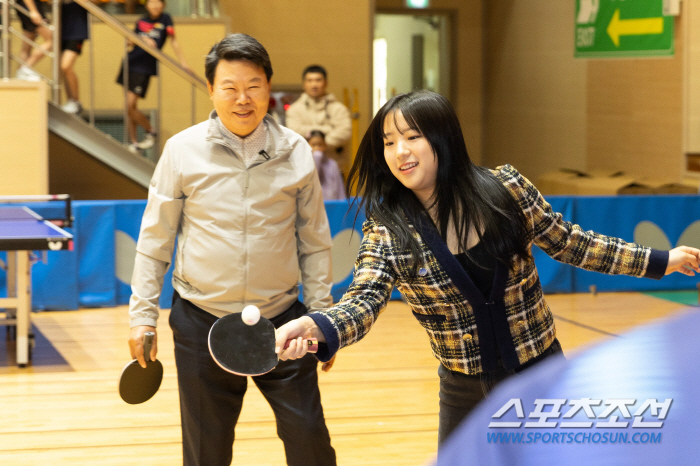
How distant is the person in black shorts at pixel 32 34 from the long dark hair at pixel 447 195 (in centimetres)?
724

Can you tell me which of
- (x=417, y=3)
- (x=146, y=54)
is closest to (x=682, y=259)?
(x=146, y=54)

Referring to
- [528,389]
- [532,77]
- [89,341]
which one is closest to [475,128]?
[532,77]

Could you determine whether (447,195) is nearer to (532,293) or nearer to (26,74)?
(532,293)

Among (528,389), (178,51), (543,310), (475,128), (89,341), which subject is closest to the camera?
(528,389)

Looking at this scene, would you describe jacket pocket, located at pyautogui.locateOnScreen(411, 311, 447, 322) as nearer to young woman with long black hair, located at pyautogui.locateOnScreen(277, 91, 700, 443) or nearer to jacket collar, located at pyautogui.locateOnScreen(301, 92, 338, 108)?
young woman with long black hair, located at pyautogui.locateOnScreen(277, 91, 700, 443)

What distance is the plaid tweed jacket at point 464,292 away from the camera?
7.21 ft

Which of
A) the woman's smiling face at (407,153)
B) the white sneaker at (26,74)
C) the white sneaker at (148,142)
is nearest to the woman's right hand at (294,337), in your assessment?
the woman's smiling face at (407,153)

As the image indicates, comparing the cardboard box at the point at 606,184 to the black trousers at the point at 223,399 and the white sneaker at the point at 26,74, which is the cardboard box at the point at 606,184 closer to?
the white sneaker at the point at 26,74

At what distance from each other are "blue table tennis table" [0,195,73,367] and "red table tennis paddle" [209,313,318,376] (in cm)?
344

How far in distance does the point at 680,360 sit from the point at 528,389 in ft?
0.59

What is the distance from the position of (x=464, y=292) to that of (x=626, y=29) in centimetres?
928

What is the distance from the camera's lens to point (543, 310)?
2350mm

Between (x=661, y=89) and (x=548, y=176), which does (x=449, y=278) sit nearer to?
(x=661, y=89)

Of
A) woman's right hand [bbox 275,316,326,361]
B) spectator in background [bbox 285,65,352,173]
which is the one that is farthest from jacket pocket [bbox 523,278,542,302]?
spectator in background [bbox 285,65,352,173]
